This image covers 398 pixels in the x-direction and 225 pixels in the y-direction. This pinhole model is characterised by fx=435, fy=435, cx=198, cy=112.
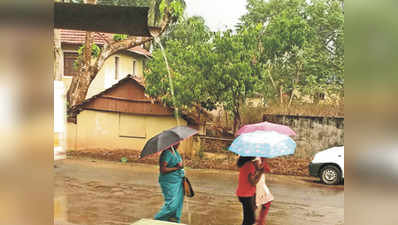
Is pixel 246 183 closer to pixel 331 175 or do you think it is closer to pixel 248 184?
pixel 248 184

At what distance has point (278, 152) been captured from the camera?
430cm

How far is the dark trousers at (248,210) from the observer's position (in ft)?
14.7

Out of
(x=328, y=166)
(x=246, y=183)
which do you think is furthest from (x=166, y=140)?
(x=328, y=166)

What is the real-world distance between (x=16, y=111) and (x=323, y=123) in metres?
4.77

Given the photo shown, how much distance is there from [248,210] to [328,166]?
116 cm

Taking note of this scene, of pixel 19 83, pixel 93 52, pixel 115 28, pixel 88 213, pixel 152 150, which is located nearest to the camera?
pixel 19 83

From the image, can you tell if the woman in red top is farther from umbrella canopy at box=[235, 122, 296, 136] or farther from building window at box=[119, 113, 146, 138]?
building window at box=[119, 113, 146, 138]

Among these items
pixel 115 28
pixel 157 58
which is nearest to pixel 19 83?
pixel 115 28

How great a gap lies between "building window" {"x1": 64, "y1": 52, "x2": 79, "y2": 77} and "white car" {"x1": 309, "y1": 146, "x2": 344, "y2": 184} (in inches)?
135

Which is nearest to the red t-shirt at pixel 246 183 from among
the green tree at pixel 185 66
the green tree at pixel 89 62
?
the green tree at pixel 185 66

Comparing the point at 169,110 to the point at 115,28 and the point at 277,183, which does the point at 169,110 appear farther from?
the point at 115,28

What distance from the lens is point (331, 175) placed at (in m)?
4.98

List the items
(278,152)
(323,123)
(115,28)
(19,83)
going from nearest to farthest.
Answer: (19,83), (115,28), (278,152), (323,123)

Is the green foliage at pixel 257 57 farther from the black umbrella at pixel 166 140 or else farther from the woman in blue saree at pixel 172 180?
the woman in blue saree at pixel 172 180
